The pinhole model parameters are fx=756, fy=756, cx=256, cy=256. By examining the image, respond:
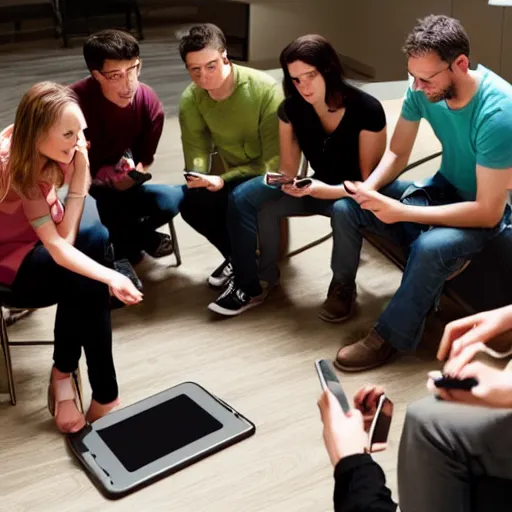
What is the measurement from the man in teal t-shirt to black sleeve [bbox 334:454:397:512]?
1061 mm

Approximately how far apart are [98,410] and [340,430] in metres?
1.04

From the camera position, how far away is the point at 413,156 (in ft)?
11.1

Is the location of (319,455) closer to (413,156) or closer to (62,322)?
(62,322)

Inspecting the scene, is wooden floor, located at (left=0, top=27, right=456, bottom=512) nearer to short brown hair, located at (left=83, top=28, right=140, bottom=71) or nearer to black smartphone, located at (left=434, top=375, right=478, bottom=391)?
black smartphone, located at (left=434, top=375, right=478, bottom=391)

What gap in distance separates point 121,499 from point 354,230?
3.55 ft

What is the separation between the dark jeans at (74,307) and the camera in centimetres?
194

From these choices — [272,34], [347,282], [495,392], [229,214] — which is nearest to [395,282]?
[347,282]

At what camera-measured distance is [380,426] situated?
1.32m

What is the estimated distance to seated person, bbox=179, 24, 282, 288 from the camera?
250cm

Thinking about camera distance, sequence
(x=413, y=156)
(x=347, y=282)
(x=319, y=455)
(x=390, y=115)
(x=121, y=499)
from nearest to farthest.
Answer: (x=121, y=499)
(x=319, y=455)
(x=347, y=282)
(x=413, y=156)
(x=390, y=115)

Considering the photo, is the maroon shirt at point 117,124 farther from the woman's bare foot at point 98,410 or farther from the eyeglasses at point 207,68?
the woman's bare foot at point 98,410

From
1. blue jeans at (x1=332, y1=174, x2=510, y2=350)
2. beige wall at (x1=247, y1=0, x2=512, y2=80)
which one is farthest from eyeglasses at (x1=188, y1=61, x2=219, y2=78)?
beige wall at (x1=247, y1=0, x2=512, y2=80)

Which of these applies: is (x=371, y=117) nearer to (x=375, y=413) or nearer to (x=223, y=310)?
(x=223, y=310)

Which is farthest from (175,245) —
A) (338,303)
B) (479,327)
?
(479,327)
